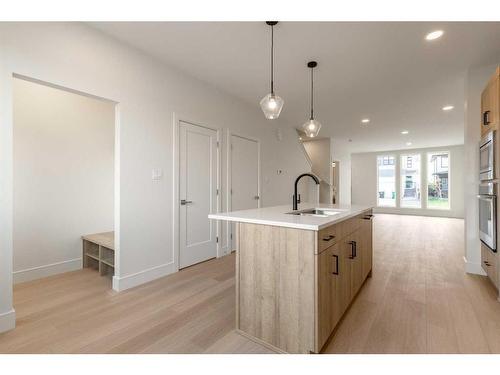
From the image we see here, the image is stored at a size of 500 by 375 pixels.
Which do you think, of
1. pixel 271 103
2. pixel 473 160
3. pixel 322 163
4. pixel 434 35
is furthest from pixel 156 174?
pixel 322 163

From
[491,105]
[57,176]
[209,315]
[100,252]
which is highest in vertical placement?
[491,105]

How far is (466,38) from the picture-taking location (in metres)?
2.43

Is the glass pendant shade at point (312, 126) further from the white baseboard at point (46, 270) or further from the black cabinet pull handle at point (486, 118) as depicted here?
the white baseboard at point (46, 270)

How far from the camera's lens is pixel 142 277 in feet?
8.91

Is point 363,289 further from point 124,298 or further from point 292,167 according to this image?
point 292,167

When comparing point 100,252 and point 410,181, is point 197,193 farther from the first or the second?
point 410,181

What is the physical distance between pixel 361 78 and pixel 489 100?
1.38 metres

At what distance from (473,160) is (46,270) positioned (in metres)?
5.37

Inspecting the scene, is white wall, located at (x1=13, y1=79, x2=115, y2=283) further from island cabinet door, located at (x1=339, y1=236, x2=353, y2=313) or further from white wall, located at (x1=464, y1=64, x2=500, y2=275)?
white wall, located at (x1=464, y1=64, x2=500, y2=275)

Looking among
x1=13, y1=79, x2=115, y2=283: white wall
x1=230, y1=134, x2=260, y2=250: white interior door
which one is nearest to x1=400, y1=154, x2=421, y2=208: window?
x1=230, y1=134, x2=260, y2=250: white interior door

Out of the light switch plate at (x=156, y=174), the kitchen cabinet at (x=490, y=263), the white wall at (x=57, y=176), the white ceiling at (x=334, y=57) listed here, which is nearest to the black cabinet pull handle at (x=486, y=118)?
the white ceiling at (x=334, y=57)

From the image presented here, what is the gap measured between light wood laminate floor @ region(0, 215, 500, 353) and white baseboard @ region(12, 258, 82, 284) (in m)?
0.12
